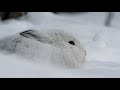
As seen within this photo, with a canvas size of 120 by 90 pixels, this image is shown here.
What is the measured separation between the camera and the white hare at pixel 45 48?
1.79 m

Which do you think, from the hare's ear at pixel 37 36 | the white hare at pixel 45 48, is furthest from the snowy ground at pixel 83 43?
the hare's ear at pixel 37 36

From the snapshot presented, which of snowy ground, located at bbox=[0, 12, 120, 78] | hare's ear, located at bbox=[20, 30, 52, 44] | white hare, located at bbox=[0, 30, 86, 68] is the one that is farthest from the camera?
hare's ear, located at bbox=[20, 30, 52, 44]

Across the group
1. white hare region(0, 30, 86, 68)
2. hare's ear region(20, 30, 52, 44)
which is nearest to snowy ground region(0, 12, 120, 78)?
white hare region(0, 30, 86, 68)

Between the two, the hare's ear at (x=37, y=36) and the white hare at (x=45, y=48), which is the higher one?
the hare's ear at (x=37, y=36)

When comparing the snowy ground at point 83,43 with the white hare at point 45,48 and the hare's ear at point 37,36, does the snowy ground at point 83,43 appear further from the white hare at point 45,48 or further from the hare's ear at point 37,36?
the hare's ear at point 37,36

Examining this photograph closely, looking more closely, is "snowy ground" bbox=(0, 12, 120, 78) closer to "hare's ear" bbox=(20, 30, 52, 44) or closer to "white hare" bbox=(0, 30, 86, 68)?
"white hare" bbox=(0, 30, 86, 68)

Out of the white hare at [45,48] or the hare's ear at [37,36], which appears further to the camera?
the hare's ear at [37,36]

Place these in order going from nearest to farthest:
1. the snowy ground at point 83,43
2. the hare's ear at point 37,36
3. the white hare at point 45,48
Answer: the snowy ground at point 83,43, the white hare at point 45,48, the hare's ear at point 37,36

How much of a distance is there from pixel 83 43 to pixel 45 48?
3.72 feet

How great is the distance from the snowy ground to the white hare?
0.09m

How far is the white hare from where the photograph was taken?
5.89 ft

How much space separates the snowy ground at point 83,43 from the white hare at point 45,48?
0.09m

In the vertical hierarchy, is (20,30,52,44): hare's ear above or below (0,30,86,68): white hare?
above
